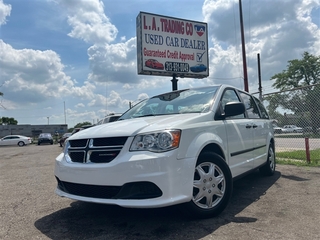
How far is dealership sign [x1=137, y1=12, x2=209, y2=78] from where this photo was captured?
1262 centimetres

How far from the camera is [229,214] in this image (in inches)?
136

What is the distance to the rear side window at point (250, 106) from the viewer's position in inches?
198

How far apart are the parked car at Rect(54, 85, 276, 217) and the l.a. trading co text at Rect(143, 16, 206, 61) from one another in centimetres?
918

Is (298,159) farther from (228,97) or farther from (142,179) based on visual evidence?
(142,179)

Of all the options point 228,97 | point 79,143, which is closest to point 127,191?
point 79,143

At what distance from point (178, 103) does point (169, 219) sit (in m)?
1.78

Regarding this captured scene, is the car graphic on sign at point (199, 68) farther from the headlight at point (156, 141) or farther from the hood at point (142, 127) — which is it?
the headlight at point (156, 141)

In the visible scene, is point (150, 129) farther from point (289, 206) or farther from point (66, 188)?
point (289, 206)

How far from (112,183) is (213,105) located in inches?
71.8

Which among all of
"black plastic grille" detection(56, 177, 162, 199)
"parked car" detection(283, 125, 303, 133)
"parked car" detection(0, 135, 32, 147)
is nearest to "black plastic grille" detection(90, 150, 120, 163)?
"black plastic grille" detection(56, 177, 162, 199)

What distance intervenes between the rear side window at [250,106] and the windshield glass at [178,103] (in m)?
1.01

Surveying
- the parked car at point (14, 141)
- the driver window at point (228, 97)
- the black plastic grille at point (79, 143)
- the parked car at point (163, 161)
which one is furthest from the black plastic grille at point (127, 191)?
the parked car at point (14, 141)

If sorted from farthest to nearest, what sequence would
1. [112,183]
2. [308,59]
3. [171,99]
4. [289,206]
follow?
[308,59], [171,99], [289,206], [112,183]

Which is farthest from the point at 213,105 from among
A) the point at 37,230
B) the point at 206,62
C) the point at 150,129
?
the point at 206,62
